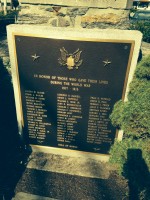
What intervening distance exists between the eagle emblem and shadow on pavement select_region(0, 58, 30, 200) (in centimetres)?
159

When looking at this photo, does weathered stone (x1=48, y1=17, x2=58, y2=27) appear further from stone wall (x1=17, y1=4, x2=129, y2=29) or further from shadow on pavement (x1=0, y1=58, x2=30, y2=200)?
shadow on pavement (x1=0, y1=58, x2=30, y2=200)

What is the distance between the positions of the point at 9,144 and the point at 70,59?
8.04 feet

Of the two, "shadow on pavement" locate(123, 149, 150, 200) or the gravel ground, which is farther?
the gravel ground

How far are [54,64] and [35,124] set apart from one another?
1430mm

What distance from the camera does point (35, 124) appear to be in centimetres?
429

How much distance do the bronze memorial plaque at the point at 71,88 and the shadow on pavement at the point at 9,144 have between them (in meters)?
0.35

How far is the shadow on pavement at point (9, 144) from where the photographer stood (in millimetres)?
3954

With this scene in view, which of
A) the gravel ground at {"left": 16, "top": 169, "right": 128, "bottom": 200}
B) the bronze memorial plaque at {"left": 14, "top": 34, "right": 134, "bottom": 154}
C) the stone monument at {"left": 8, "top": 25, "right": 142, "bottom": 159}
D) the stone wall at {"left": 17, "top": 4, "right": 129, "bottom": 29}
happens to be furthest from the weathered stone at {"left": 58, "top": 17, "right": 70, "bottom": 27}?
the gravel ground at {"left": 16, "top": 169, "right": 128, "bottom": 200}

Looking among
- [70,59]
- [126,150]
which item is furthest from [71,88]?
[126,150]

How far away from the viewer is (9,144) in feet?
14.9

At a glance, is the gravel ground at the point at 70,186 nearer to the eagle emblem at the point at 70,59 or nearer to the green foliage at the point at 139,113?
the green foliage at the point at 139,113

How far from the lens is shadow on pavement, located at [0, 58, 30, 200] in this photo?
395 centimetres

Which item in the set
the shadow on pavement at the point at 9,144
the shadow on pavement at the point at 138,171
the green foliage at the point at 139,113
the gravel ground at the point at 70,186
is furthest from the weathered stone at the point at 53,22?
the gravel ground at the point at 70,186

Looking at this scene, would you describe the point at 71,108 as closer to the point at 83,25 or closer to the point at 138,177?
the point at 83,25
